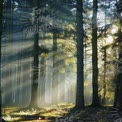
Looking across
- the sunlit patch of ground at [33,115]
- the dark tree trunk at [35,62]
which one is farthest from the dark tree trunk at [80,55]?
the dark tree trunk at [35,62]

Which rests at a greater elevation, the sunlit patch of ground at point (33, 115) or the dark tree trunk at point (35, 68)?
the dark tree trunk at point (35, 68)

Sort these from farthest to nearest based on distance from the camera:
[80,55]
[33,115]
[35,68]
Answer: [35,68]
[80,55]
[33,115]

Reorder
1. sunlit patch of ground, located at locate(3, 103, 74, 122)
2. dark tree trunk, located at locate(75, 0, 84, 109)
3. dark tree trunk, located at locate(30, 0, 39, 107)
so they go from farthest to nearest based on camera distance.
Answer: dark tree trunk, located at locate(30, 0, 39, 107) < dark tree trunk, located at locate(75, 0, 84, 109) < sunlit patch of ground, located at locate(3, 103, 74, 122)

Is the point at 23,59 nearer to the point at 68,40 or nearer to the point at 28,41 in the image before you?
the point at 28,41

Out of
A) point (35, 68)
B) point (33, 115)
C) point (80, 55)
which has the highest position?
point (80, 55)

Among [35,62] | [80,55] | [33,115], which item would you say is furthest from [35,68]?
[33,115]

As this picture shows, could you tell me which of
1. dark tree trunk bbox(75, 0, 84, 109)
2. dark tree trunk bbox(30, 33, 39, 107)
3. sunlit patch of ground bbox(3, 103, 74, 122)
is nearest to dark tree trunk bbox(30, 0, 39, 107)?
dark tree trunk bbox(30, 33, 39, 107)

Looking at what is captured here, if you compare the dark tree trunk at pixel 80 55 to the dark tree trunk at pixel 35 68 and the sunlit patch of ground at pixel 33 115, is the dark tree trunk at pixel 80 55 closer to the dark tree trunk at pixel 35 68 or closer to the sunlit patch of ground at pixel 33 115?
the sunlit patch of ground at pixel 33 115

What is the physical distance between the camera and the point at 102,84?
29688 millimetres

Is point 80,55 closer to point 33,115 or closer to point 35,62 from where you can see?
point 35,62

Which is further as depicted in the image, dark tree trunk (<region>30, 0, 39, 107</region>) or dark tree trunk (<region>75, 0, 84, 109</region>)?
dark tree trunk (<region>30, 0, 39, 107</region>)

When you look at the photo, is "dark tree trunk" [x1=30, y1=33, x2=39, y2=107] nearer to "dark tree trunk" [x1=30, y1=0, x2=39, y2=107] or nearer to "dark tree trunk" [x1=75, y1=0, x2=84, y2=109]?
"dark tree trunk" [x1=30, y1=0, x2=39, y2=107]

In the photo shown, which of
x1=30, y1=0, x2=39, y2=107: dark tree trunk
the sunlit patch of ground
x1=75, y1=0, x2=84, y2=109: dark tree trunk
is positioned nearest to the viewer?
the sunlit patch of ground

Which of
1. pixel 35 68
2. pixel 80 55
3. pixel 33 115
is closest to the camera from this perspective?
pixel 33 115
